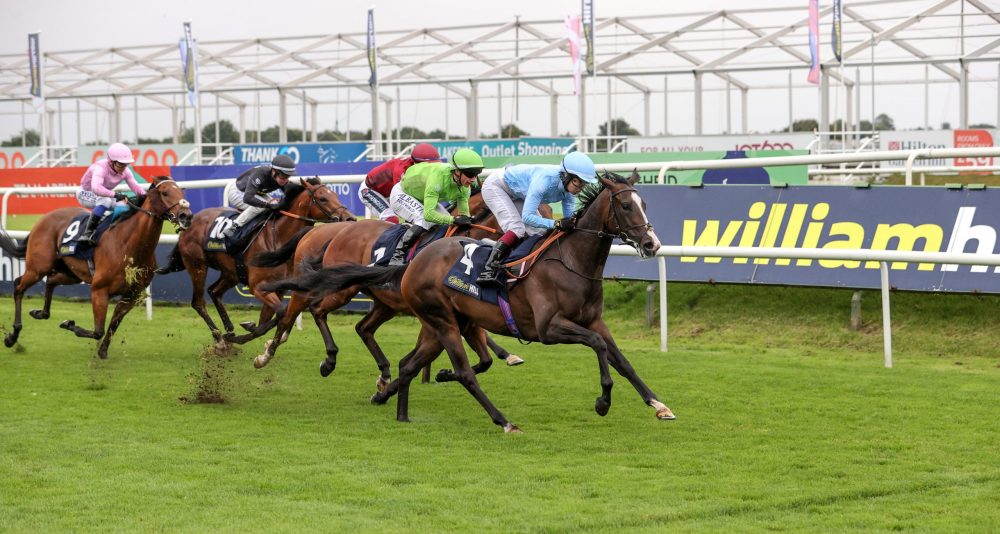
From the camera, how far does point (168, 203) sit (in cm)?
977

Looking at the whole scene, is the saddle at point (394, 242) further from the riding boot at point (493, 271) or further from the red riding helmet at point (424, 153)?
the riding boot at point (493, 271)

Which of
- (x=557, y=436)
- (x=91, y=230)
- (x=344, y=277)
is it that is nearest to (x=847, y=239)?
(x=557, y=436)

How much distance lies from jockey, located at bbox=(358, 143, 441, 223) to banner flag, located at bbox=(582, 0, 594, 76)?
14.5 metres

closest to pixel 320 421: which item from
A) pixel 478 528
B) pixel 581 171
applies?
pixel 581 171

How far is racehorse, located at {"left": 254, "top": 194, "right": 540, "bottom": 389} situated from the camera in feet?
27.5

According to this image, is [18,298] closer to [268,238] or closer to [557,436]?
[268,238]

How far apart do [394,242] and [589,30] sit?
16.1 metres

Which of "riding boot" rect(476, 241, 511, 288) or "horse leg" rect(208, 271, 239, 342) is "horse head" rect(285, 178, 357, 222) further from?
"riding boot" rect(476, 241, 511, 288)

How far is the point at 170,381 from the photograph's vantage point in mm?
9023

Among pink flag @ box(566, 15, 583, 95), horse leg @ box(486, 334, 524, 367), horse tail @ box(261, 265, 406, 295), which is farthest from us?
pink flag @ box(566, 15, 583, 95)

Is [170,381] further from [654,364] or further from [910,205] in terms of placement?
[910,205]

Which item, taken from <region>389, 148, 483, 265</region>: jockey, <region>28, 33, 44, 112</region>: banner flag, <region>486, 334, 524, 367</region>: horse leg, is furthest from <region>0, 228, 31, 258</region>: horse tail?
<region>28, 33, 44, 112</region>: banner flag

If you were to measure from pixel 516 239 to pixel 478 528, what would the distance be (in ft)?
9.07

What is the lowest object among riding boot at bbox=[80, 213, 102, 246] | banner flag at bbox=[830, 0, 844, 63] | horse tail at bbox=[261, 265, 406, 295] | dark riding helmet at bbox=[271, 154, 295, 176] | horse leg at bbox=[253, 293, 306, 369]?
horse leg at bbox=[253, 293, 306, 369]
